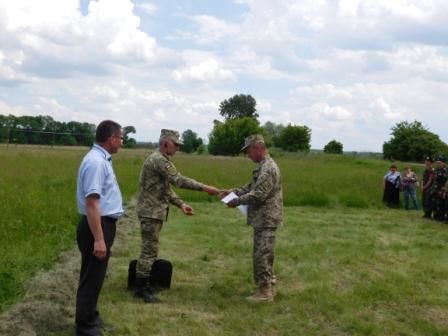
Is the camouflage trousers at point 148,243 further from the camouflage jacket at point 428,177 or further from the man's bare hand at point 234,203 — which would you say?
the camouflage jacket at point 428,177

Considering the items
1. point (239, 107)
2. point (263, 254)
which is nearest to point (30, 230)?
point (263, 254)

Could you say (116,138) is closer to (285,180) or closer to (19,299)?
(19,299)

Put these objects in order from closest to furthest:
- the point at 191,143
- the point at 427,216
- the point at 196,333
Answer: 1. the point at 196,333
2. the point at 427,216
3. the point at 191,143

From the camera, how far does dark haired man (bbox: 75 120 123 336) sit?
4.25 m

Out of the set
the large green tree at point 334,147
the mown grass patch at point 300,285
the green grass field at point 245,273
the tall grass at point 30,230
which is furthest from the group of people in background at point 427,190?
the large green tree at point 334,147

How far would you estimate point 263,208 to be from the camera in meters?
6.04

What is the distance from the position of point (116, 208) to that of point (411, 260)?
5.53m

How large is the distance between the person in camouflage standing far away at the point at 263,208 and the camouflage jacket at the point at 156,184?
2.21 feet

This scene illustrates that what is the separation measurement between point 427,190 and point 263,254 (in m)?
9.61

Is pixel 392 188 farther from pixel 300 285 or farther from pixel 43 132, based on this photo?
pixel 43 132

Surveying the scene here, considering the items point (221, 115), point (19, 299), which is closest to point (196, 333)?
point (19, 299)

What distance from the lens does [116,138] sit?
4.55 metres

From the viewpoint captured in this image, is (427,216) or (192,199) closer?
(427,216)

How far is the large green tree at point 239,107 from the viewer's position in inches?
3799
